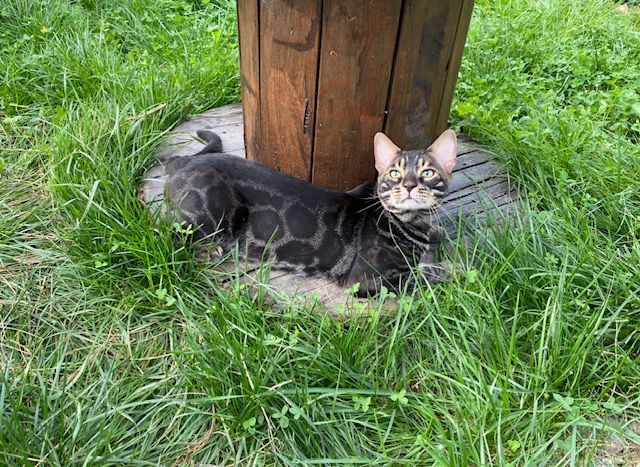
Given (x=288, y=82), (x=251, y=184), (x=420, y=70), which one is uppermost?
(x=420, y=70)

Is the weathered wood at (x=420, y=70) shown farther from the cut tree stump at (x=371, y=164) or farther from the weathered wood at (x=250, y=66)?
the weathered wood at (x=250, y=66)

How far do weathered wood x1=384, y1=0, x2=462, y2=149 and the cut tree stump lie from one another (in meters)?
0.30

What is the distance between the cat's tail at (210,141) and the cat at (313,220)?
1.84ft

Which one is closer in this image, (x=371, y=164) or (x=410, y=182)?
(x=410, y=182)

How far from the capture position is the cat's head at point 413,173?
261 cm

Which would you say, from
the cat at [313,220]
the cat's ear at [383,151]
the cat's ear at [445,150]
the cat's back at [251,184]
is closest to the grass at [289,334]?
the cat at [313,220]

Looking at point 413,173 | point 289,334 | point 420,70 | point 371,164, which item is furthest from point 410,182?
point 289,334

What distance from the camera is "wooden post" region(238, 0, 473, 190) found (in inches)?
98.0

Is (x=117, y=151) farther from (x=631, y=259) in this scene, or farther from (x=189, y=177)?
(x=631, y=259)

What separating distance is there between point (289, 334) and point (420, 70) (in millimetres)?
1456

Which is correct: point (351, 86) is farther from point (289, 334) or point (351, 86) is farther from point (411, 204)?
point (289, 334)

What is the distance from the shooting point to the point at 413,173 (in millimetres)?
2619

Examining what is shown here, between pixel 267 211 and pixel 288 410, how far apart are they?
3.52ft

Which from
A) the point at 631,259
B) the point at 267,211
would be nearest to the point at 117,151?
the point at 267,211
